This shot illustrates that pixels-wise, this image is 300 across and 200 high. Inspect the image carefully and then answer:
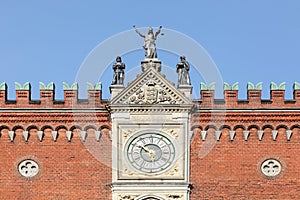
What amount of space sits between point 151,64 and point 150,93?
1.02m

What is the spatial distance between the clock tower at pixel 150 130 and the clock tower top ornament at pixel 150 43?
0.48 metres

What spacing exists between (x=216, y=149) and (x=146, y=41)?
4427 mm

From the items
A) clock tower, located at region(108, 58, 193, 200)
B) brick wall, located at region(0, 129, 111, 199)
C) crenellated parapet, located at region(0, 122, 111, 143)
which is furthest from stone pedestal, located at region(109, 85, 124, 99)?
brick wall, located at region(0, 129, 111, 199)

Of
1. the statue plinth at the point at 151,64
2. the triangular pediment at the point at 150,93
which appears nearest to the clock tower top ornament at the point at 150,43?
the statue plinth at the point at 151,64

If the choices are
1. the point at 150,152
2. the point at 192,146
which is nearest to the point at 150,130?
the point at 150,152

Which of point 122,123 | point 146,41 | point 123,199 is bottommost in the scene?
point 123,199

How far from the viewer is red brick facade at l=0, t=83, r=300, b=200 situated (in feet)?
132

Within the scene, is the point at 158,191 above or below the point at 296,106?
below

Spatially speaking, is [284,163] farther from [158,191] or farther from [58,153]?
[58,153]

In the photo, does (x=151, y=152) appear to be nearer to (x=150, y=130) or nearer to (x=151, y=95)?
(x=150, y=130)

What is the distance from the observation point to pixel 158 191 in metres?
39.9

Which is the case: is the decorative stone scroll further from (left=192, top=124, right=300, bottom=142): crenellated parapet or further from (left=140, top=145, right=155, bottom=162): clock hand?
(left=140, top=145, right=155, bottom=162): clock hand

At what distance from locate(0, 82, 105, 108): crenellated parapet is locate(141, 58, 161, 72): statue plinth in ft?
5.37

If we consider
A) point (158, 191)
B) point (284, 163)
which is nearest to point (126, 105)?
point (158, 191)
